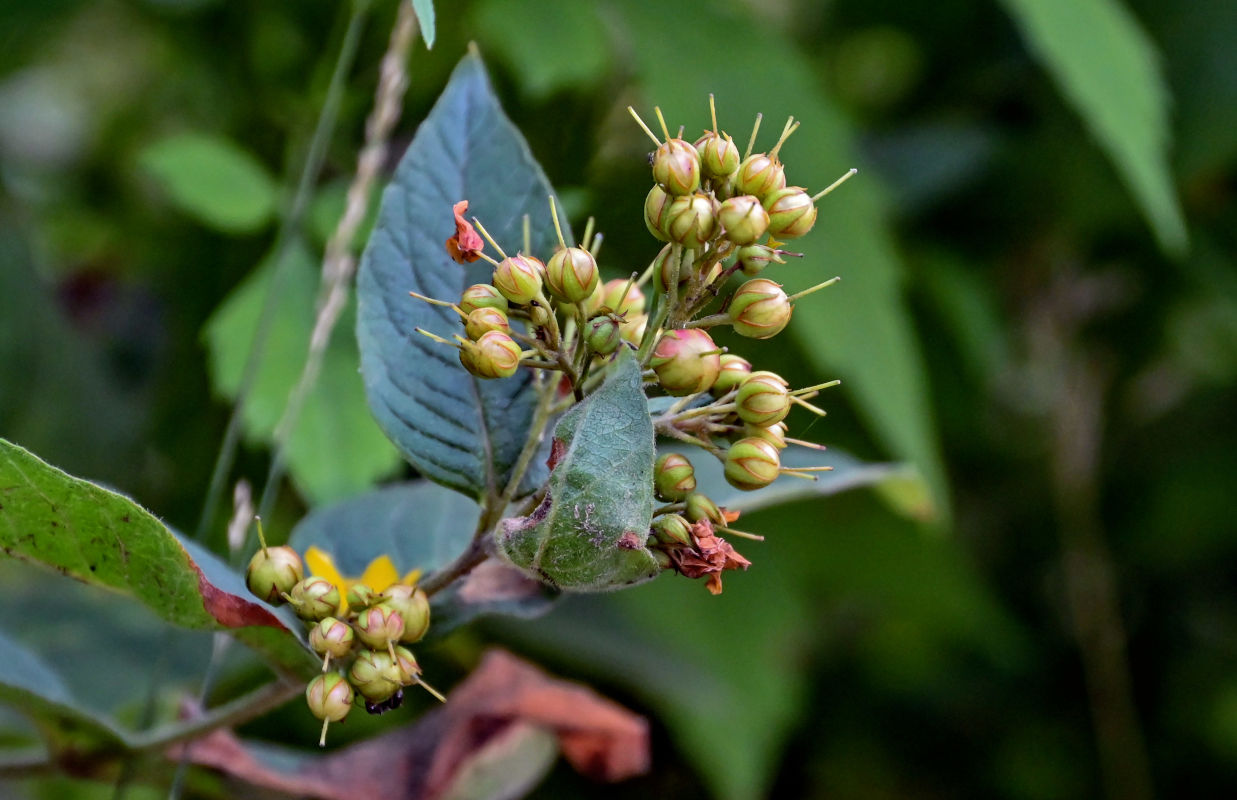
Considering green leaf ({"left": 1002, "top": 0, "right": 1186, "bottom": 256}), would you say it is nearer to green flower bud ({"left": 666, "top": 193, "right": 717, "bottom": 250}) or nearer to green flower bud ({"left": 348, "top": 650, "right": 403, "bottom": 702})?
green flower bud ({"left": 666, "top": 193, "right": 717, "bottom": 250})

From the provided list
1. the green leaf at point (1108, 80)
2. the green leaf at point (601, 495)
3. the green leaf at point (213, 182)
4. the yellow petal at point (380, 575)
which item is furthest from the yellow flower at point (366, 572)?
the green leaf at point (1108, 80)

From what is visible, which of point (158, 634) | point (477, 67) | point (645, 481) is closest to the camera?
point (645, 481)

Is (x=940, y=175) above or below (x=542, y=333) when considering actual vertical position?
above

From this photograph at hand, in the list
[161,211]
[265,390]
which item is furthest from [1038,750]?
[161,211]

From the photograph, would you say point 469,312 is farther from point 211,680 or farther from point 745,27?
point 745,27

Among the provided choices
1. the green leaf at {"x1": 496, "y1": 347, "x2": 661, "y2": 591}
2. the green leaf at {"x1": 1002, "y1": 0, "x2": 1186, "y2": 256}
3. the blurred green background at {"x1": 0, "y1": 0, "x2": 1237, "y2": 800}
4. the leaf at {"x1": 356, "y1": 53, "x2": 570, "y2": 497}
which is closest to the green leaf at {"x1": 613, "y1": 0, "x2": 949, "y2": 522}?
the blurred green background at {"x1": 0, "y1": 0, "x2": 1237, "y2": 800}

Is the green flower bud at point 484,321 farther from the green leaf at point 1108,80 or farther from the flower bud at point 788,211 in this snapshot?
the green leaf at point 1108,80

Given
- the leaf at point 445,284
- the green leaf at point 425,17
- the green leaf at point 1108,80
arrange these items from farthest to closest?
the green leaf at point 1108,80, the leaf at point 445,284, the green leaf at point 425,17

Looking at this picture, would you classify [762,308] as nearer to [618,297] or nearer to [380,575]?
[618,297]
